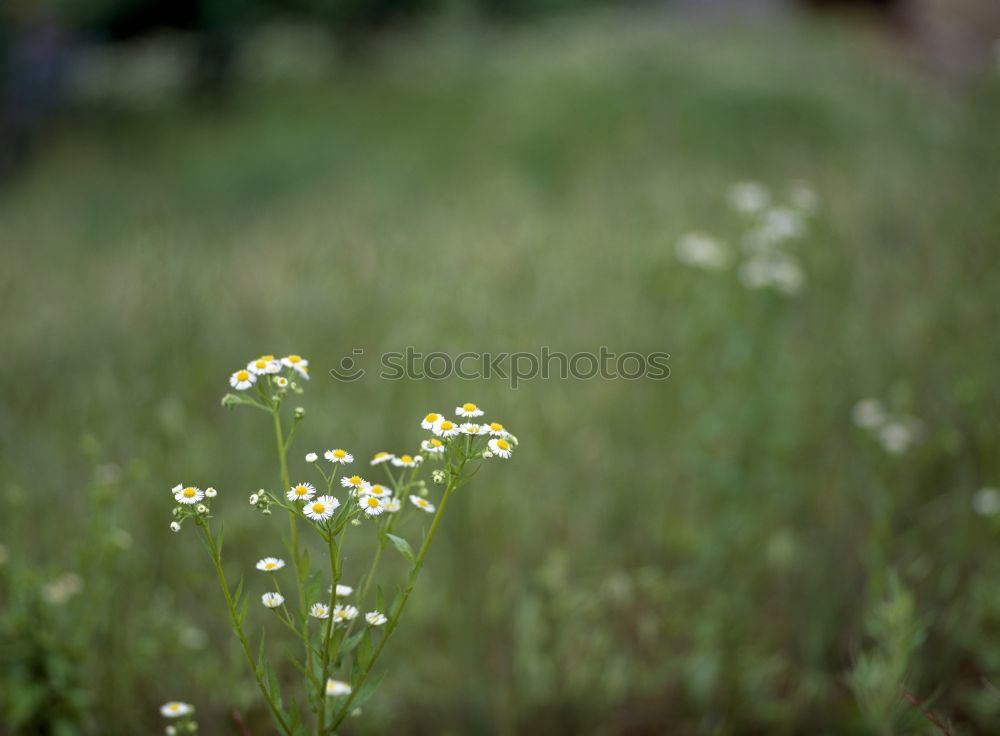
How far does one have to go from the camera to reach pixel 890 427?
2.52 metres

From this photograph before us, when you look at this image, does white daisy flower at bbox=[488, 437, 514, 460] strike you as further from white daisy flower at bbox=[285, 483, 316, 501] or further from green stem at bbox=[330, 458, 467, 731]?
white daisy flower at bbox=[285, 483, 316, 501]

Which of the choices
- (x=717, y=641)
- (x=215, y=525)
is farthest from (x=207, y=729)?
(x=717, y=641)

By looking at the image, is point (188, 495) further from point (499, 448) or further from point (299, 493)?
point (499, 448)

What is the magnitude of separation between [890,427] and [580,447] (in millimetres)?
1129

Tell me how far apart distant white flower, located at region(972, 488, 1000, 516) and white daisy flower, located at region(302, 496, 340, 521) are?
198 centimetres

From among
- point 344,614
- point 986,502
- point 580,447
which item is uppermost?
point 580,447

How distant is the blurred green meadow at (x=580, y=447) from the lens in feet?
7.06

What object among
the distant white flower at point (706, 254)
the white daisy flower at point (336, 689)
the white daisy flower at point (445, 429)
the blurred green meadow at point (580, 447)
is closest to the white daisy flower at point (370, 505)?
the white daisy flower at point (445, 429)

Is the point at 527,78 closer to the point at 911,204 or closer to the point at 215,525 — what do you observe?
the point at 911,204

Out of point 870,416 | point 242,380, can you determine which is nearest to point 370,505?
point 242,380

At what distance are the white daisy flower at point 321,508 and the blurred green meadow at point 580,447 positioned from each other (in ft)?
3.02

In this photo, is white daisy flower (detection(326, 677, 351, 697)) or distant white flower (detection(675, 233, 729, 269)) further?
distant white flower (detection(675, 233, 729, 269))

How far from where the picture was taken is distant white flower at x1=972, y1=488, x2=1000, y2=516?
7.68ft

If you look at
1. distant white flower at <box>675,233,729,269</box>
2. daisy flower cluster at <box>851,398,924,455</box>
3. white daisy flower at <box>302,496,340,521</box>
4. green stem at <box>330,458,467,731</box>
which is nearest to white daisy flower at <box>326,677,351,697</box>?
green stem at <box>330,458,467,731</box>
